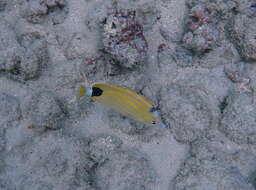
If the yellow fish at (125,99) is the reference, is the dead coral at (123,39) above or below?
above

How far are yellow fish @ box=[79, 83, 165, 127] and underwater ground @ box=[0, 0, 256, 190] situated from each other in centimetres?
85

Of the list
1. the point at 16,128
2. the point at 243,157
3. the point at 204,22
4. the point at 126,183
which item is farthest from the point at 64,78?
the point at 243,157

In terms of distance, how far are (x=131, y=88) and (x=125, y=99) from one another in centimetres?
103

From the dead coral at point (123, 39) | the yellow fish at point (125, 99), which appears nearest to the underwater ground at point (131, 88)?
the dead coral at point (123, 39)

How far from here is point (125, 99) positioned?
9.66ft

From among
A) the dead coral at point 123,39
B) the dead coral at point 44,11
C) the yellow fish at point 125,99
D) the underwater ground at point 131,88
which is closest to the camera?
the yellow fish at point 125,99

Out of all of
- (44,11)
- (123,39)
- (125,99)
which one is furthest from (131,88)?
(44,11)

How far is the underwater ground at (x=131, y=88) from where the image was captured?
3.42 meters

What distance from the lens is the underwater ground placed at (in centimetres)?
342

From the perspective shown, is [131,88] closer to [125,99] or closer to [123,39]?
[123,39]

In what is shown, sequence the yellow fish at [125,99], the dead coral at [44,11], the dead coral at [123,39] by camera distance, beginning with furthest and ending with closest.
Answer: the dead coral at [44,11] < the dead coral at [123,39] < the yellow fish at [125,99]

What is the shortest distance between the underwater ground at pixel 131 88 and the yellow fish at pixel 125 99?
0.85 metres

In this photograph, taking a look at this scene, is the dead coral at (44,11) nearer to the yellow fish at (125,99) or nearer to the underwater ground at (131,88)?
the underwater ground at (131,88)

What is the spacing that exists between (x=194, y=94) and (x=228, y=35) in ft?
4.67
